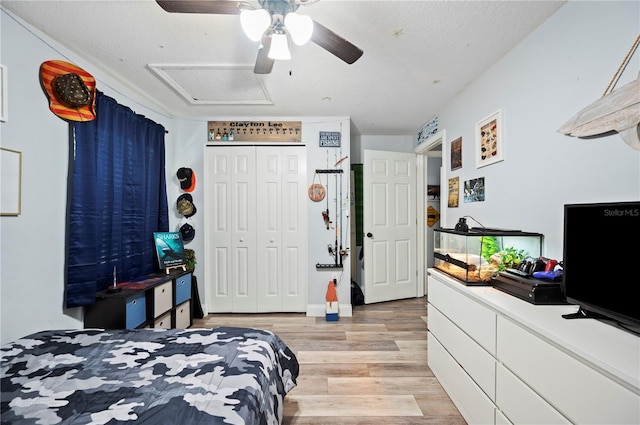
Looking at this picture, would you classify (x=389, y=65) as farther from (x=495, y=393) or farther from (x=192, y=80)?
(x=495, y=393)

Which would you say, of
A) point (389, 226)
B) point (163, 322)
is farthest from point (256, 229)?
point (389, 226)

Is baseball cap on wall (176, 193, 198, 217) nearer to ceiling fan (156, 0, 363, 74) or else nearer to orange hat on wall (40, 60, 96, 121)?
orange hat on wall (40, 60, 96, 121)

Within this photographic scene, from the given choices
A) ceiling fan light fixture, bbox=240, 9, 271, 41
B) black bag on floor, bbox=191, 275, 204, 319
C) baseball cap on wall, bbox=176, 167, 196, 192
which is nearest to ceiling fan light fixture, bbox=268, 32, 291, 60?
ceiling fan light fixture, bbox=240, 9, 271, 41

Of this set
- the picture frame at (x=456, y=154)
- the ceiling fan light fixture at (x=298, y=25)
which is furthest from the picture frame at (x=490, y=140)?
the ceiling fan light fixture at (x=298, y=25)

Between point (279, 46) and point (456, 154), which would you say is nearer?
point (279, 46)

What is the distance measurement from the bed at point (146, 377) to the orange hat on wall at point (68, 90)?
1509 millimetres

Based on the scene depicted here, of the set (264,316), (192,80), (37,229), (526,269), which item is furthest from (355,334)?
(192,80)

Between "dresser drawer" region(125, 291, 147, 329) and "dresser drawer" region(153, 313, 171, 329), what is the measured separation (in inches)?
5.5

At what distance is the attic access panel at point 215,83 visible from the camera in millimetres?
2166

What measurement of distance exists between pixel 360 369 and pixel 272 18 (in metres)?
2.53

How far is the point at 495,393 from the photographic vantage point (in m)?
1.31

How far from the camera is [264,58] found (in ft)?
5.03

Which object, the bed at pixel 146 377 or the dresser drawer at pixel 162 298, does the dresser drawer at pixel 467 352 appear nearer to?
the bed at pixel 146 377

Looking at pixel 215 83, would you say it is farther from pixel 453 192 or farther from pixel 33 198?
pixel 453 192
